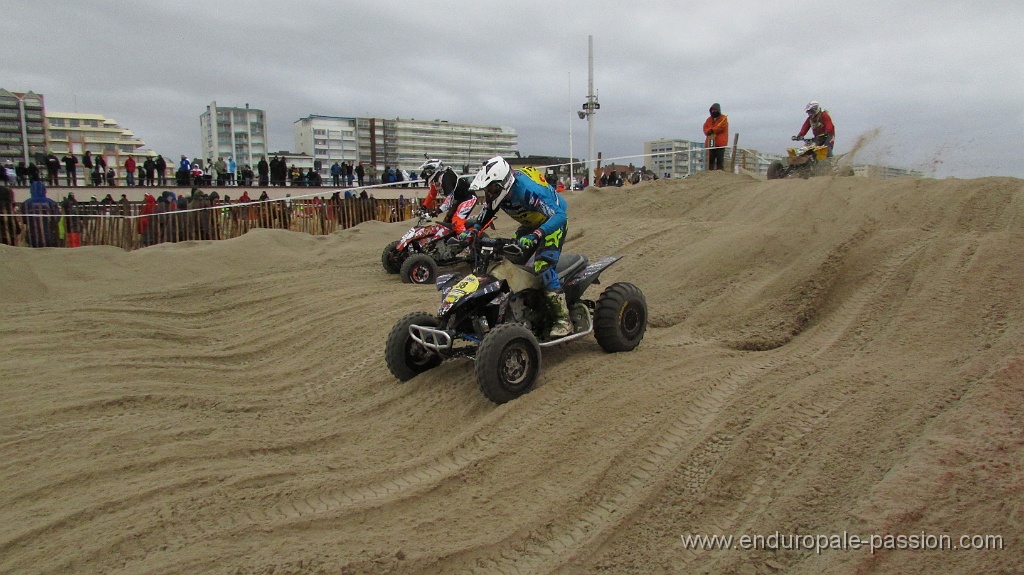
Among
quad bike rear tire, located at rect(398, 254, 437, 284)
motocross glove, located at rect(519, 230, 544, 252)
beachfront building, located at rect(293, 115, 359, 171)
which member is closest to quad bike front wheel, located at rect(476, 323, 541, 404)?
motocross glove, located at rect(519, 230, 544, 252)

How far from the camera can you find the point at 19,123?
31719mm

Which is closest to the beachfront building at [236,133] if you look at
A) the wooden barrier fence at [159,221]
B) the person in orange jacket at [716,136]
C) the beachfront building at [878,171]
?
the wooden barrier fence at [159,221]

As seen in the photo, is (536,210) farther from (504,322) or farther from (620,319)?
(620,319)

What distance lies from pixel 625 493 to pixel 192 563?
2357mm

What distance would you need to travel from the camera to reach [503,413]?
4.93 metres

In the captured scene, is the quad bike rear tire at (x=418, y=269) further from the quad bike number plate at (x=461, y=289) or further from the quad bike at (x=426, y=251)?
the quad bike number plate at (x=461, y=289)

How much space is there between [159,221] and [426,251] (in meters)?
6.05

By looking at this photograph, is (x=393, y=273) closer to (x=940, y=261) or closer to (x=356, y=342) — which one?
(x=356, y=342)

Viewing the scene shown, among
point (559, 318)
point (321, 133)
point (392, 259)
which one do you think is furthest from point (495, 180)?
point (321, 133)

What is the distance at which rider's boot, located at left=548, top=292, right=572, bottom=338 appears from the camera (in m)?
5.88

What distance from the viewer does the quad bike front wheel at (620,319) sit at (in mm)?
6062

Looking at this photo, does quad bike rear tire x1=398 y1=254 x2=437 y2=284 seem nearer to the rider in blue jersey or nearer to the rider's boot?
the rider in blue jersey

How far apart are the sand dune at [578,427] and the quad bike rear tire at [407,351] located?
12cm

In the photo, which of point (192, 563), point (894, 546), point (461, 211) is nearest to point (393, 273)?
point (461, 211)
